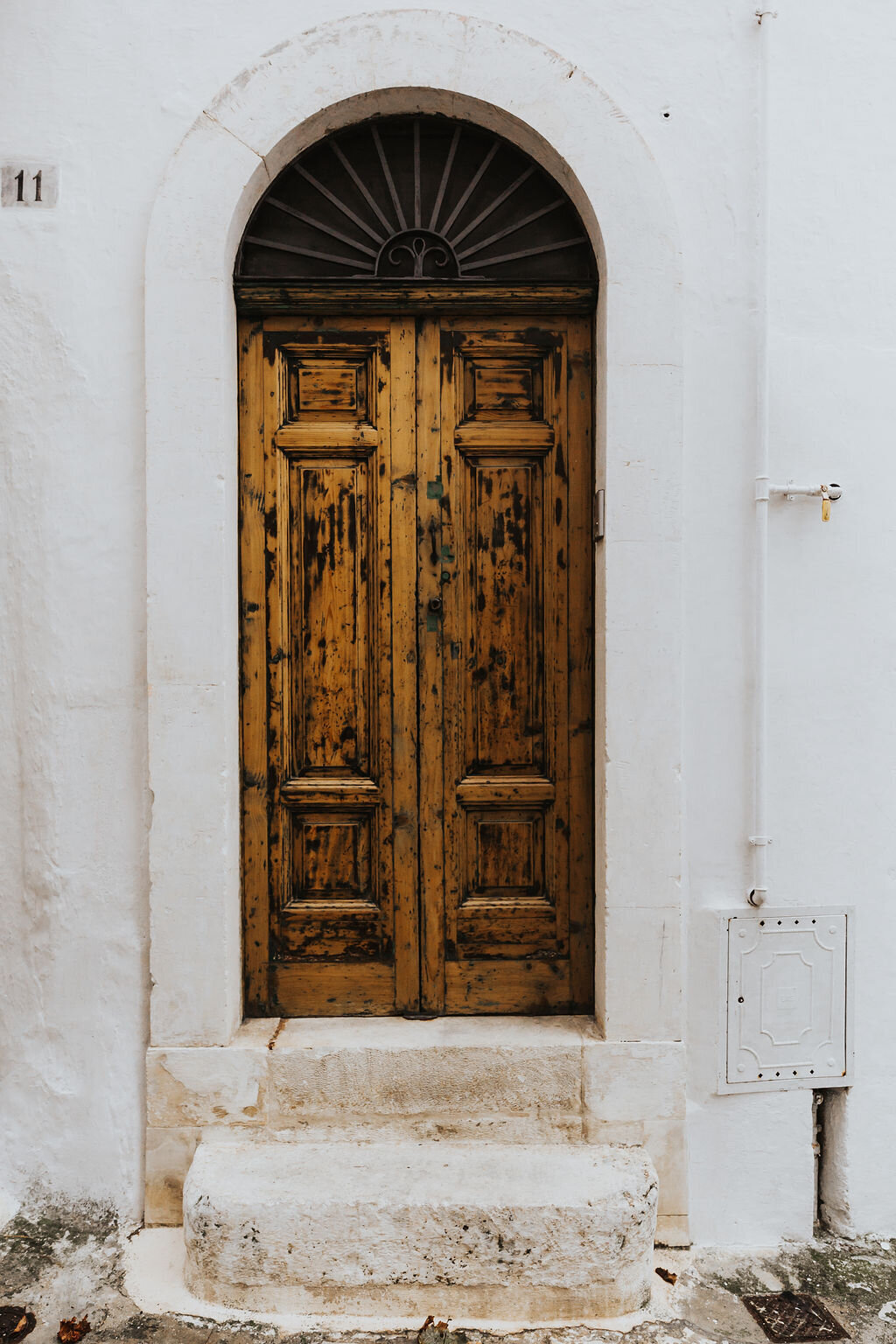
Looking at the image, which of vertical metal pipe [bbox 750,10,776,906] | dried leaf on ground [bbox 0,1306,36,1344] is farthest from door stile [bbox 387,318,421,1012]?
dried leaf on ground [bbox 0,1306,36,1344]

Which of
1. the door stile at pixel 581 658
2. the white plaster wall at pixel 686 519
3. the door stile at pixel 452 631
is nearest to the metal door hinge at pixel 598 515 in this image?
the door stile at pixel 581 658

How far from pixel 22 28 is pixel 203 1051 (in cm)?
355

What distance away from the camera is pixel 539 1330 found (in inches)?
106

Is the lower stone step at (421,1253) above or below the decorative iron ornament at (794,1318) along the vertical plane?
above

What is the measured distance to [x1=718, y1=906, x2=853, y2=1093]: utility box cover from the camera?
3125 millimetres

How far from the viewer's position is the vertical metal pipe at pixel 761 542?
3.08m

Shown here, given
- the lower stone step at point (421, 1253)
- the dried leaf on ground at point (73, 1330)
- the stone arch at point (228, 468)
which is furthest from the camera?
the stone arch at point (228, 468)

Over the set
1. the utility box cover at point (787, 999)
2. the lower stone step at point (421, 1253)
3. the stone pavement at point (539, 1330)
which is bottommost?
the stone pavement at point (539, 1330)

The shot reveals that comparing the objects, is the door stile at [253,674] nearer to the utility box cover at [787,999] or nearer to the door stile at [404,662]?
the door stile at [404,662]

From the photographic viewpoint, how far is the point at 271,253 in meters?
3.25

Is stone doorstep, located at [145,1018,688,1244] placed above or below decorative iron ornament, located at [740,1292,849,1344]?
above

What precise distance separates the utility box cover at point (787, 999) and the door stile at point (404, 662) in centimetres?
113

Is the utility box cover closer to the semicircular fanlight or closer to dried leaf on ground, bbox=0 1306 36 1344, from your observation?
dried leaf on ground, bbox=0 1306 36 1344

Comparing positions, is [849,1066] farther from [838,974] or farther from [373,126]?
[373,126]
